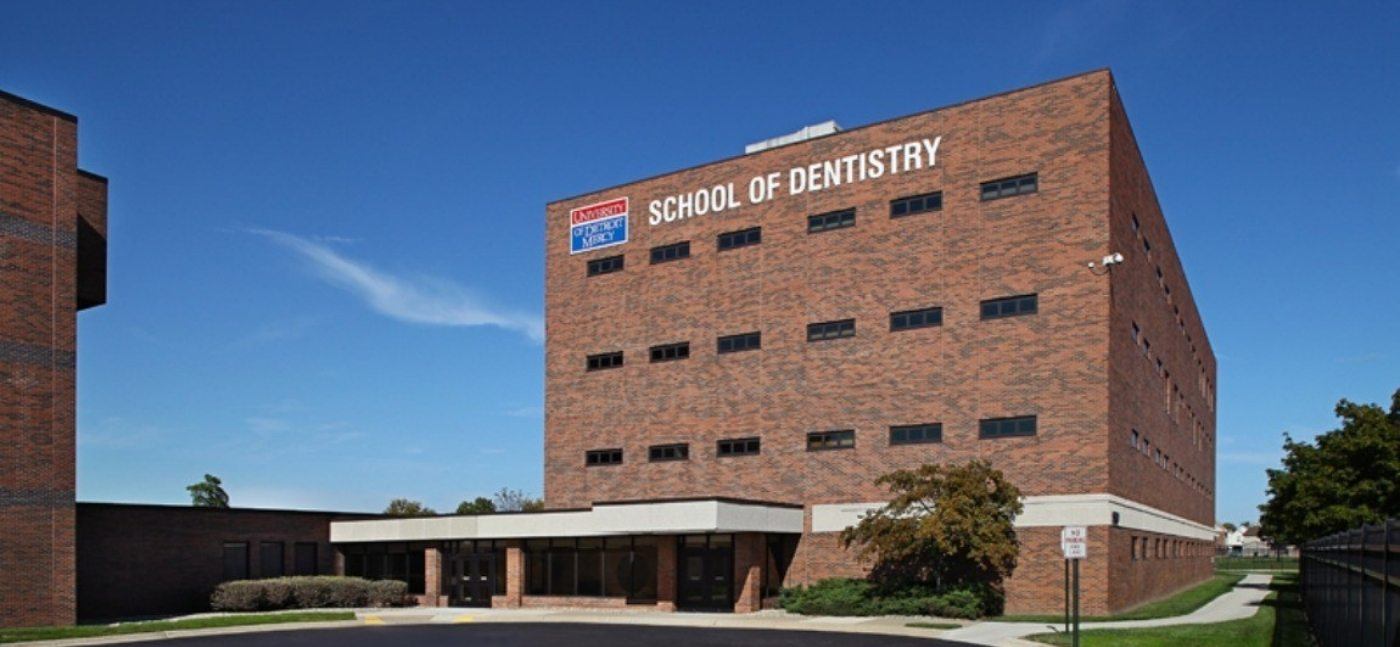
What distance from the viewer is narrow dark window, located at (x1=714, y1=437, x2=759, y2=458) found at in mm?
45438

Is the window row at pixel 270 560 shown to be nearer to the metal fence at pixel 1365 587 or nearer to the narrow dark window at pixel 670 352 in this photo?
the narrow dark window at pixel 670 352

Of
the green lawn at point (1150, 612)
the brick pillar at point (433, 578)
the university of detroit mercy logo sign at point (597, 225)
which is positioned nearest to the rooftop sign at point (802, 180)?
the university of detroit mercy logo sign at point (597, 225)

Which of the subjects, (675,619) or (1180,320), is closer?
(675,619)

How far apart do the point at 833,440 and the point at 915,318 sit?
17.6 ft

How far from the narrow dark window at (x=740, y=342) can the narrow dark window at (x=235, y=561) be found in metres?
20.5

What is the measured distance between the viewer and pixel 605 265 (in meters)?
51.1

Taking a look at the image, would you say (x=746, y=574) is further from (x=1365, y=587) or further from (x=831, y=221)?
(x=1365, y=587)

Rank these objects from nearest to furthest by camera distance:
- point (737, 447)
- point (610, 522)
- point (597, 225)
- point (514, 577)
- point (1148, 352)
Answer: point (610, 522) → point (514, 577) → point (737, 447) → point (1148, 352) → point (597, 225)

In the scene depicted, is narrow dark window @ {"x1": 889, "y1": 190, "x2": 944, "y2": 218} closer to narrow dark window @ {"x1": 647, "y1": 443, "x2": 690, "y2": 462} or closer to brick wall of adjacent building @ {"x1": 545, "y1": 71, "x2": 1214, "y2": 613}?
brick wall of adjacent building @ {"x1": 545, "y1": 71, "x2": 1214, "y2": 613}

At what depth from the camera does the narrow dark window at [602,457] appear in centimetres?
4959

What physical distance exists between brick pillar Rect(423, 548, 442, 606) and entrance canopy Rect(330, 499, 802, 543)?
73cm

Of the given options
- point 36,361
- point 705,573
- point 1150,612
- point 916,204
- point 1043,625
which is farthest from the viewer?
point 916,204

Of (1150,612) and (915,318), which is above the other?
(915,318)

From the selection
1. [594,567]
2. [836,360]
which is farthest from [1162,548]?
[594,567]
